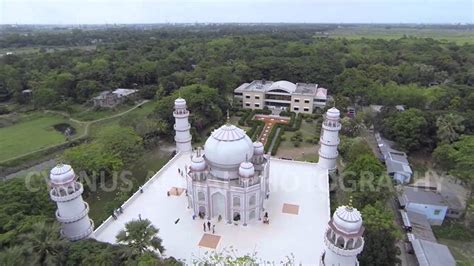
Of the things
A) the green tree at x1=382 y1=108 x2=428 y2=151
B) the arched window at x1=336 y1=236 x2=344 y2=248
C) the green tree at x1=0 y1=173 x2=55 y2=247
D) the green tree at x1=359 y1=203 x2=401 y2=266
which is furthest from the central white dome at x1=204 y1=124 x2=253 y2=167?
the green tree at x1=382 y1=108 x2=428 y2=151

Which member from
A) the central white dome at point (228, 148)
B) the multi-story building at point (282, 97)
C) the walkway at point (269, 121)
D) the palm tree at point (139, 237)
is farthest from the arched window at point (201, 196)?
the multi-story building at point (282, 97)

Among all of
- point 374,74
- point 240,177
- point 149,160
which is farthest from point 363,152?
point 374,74

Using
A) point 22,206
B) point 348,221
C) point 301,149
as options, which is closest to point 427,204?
point 348,221

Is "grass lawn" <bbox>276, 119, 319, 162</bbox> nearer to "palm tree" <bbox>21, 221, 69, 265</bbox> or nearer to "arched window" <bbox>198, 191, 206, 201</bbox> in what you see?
"arched window" <bbox>198, 191, 206, 201</bbox>

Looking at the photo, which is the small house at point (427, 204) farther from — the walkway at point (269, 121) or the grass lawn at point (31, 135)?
the grass lawn at point (31, 135)

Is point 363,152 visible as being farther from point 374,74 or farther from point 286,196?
point 374,74
